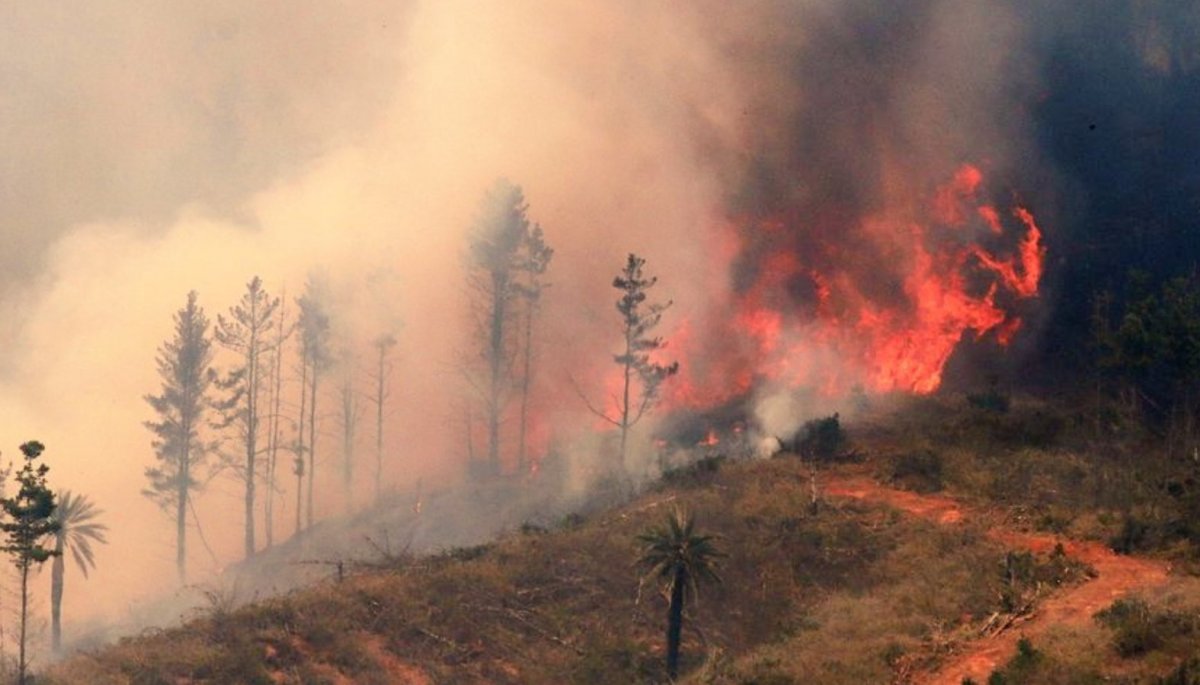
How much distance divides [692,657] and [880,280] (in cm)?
4090

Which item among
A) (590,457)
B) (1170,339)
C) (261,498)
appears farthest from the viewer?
(261,498)

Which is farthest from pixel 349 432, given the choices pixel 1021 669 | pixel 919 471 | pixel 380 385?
pixel 1021 669

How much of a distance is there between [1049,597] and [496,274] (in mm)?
50974

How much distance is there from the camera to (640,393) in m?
71.1

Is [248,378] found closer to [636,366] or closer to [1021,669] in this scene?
[636,366]

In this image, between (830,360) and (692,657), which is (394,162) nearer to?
(830,360)

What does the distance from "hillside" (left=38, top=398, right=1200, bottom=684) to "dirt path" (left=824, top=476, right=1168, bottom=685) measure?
0.10 m

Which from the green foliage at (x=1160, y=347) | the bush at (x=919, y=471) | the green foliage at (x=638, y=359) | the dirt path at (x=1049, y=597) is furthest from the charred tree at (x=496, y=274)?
the green foliage at (x=1160, y=347)

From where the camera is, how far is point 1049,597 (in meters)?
32.9

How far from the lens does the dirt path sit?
94.3 ft

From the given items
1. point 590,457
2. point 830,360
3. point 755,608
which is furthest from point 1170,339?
point 590,457

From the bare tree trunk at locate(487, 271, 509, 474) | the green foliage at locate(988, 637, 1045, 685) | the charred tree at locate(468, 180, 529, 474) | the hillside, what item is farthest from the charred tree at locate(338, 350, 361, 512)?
the green foliage at locate(988, 637, 1045, 685)

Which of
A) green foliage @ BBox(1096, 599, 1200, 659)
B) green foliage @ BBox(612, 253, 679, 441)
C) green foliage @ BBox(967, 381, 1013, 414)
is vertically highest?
green foliage @ BBox(612, 253, 679, 441)

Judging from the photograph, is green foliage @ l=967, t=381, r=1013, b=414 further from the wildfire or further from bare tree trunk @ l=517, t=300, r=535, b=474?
bare tree trunk @ l=517, t=300, r=535, b=474
